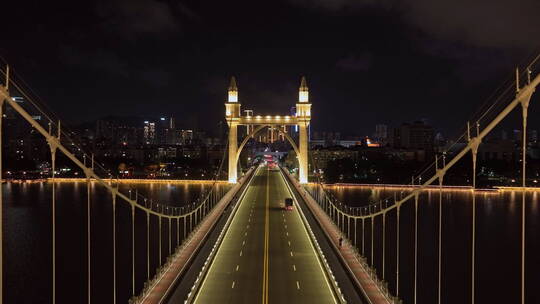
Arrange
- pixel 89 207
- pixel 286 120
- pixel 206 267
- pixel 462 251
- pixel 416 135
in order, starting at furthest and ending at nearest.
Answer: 1. pixel 416 135
2. pixel 286 120
3. pixel 462 251
4. pixel 206 267
5. pixel 89 207

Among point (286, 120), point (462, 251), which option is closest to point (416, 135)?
point (286, 120)

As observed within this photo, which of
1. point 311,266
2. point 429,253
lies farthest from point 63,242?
point 429,253

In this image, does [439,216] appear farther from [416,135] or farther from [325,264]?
[416,135]

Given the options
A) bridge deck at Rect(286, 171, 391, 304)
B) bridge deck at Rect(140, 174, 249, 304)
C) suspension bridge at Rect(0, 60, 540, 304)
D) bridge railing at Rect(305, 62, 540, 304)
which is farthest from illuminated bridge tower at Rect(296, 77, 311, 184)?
bridge deck at Rect(140, 174, 249, 304)

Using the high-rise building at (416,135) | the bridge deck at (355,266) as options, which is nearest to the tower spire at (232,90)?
the bridge deck at (355,266)

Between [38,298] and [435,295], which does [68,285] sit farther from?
[435,295]

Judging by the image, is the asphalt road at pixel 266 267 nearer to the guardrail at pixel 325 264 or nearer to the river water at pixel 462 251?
the guardrail at pixel 325 264
